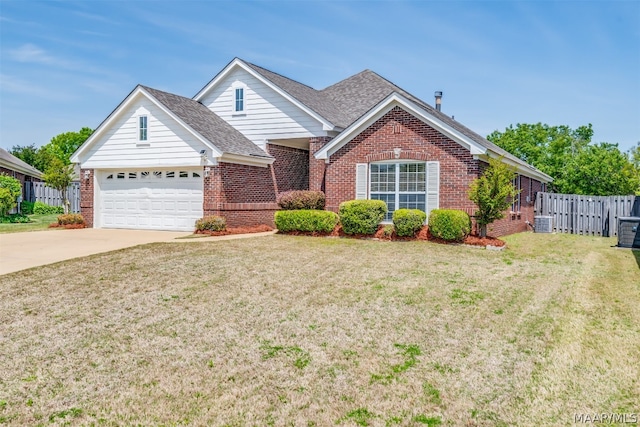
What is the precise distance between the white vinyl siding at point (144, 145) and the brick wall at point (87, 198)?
553mm

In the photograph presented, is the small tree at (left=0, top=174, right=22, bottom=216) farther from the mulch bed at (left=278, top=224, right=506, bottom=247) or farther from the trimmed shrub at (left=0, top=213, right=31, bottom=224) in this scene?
the mulch bed at (left=278, top=224, right=506, bottom=247)

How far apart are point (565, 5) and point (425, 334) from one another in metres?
11.0

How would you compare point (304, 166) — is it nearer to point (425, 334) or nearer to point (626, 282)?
point (626, 282)

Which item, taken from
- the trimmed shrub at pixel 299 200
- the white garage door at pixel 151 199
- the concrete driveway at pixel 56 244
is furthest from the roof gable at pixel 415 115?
the concrete driveway at pixel 56 244

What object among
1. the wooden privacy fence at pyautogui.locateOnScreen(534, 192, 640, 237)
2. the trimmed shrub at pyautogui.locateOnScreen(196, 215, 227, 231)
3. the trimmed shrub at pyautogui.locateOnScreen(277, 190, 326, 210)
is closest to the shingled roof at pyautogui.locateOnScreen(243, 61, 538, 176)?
the wooden privacy fence at pyautogui.locateOnScreen(534, 192, 640, 237)

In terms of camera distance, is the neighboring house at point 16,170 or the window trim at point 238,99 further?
the neighboring house at point 16,170

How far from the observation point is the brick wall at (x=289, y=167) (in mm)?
21703

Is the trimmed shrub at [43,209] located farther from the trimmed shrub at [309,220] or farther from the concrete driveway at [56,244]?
the trimmed shrub at [309,220]

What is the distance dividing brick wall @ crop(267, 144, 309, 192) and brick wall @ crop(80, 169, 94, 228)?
7601mm

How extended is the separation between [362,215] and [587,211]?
11675 millimetres

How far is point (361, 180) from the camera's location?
17.3 m

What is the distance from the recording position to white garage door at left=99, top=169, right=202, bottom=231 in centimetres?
1897

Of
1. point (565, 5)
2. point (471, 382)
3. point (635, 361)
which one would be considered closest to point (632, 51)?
point (565, 5)

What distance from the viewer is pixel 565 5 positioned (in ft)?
43.0
